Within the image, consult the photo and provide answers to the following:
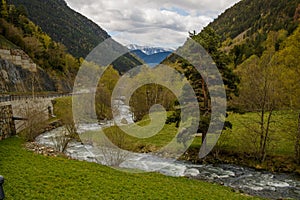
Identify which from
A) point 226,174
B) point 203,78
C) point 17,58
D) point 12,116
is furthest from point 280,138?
point 17,58

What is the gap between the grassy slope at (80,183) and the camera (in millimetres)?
10469

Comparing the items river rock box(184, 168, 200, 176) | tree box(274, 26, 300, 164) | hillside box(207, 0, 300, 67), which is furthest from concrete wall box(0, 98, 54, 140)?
hillside box(207, 0, 300, 67)

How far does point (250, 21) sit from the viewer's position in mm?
122125

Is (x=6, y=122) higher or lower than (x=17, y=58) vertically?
lower

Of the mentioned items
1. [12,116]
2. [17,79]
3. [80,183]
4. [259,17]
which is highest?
[259,17]

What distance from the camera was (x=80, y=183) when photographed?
1200 centimetres

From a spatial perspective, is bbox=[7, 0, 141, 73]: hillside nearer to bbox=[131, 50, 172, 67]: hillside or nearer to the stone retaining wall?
the stone retaining wall

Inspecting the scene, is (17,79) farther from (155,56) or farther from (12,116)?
(155,56)

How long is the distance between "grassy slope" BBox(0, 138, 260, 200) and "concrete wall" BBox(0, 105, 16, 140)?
33.1ft

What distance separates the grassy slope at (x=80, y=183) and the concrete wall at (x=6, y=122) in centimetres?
1009

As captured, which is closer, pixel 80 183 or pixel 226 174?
pixel 80 183

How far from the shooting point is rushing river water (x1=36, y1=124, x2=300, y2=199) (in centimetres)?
1522

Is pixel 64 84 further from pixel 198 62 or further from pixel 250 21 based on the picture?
pixel 250 21

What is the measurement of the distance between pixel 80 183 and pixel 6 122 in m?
17.7
